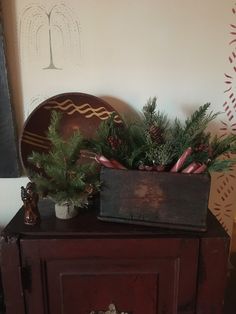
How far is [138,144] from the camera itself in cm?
82

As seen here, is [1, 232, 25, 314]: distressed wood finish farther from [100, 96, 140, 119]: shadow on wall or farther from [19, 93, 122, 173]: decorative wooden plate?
[100, 96, 140, 119]: shadow on wall

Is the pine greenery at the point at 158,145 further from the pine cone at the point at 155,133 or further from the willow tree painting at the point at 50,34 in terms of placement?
the willow tree painting at the point at 50,34

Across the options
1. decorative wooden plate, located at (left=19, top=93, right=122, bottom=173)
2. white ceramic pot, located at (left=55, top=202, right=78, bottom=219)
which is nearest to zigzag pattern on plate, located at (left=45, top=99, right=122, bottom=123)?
decorative wooden plate, located at (left=19, top=93, right=122, bottom=173)

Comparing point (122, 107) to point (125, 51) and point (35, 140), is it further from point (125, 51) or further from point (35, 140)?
point (35, 140)

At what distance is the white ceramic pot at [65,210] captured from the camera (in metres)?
0.80

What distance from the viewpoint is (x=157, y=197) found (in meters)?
0.75

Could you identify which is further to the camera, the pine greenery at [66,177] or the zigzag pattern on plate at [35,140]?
the zigzag pattern on plate at [35,140]

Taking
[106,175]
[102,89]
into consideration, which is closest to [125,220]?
[106,175]

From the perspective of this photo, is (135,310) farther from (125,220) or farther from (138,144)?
(138,144)

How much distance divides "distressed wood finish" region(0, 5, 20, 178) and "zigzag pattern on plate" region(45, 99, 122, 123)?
5.2 inches

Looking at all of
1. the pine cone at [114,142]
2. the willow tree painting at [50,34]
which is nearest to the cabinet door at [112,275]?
the pine cone at [114,142]

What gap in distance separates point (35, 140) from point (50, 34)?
0.35 meters

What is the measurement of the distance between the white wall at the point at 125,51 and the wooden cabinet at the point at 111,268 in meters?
0.45

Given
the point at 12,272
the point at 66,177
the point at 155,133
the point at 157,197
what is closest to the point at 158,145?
the point at 155,133
